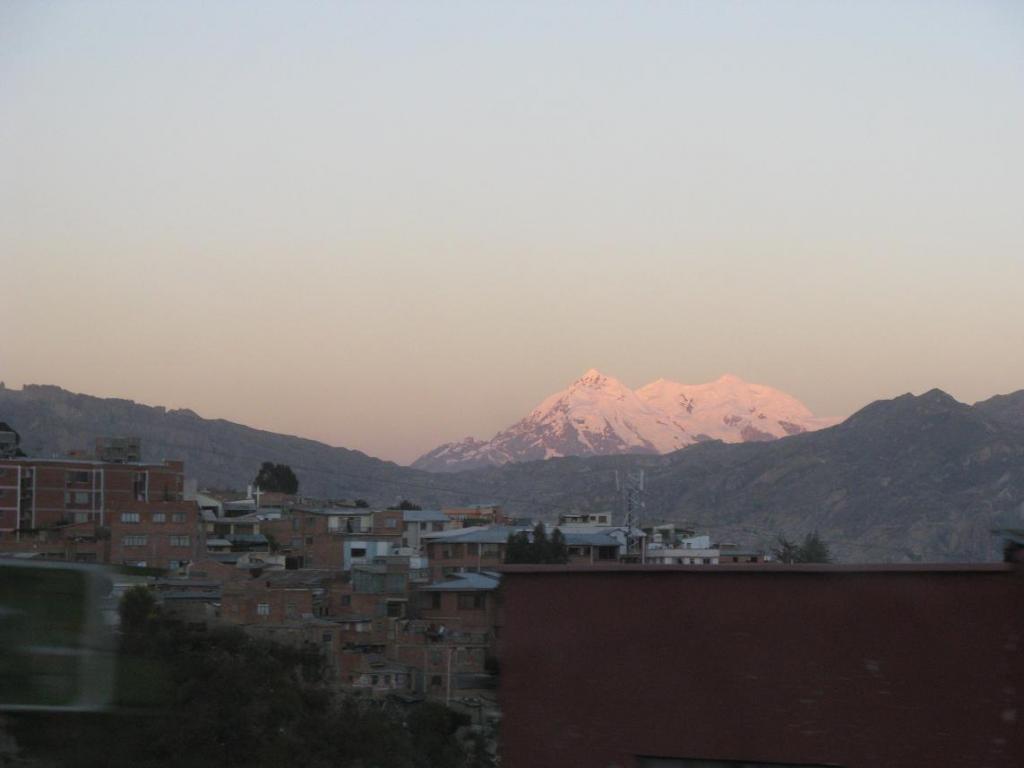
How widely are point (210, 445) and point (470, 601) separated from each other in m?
120

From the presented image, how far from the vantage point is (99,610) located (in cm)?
674

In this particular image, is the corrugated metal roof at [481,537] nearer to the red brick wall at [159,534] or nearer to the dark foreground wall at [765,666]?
the red brick wall at [159,534]

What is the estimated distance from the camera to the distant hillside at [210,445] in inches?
4936

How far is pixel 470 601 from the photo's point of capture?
872 inches

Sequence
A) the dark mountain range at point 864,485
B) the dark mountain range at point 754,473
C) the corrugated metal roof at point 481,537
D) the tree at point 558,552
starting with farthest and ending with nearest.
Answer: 1. the dark mountain range at point 754,473
2. the dark mountain range at point 864,485
3. the corrugated metal roof at point 481,537
4. the tree at point 558,552

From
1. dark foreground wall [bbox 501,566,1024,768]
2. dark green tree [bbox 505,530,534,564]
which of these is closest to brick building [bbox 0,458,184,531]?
dark green tree [bbox 505,530,534,564]

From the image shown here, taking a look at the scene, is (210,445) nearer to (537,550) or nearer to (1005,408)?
(1005,408)

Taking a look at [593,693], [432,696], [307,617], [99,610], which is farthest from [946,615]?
[307,617]

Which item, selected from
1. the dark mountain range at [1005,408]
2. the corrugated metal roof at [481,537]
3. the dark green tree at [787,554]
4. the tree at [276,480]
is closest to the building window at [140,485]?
the corrugated metal roof at [481,537]

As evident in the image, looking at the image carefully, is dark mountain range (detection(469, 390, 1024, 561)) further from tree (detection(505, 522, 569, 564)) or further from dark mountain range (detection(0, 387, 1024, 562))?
tree (detection(505, 522, 569, 564))

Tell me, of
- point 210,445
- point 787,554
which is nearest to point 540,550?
point 787,554

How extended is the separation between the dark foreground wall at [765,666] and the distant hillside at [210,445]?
356ft

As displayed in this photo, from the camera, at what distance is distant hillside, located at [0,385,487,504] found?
12538 centimetres

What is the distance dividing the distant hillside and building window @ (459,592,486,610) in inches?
3636
